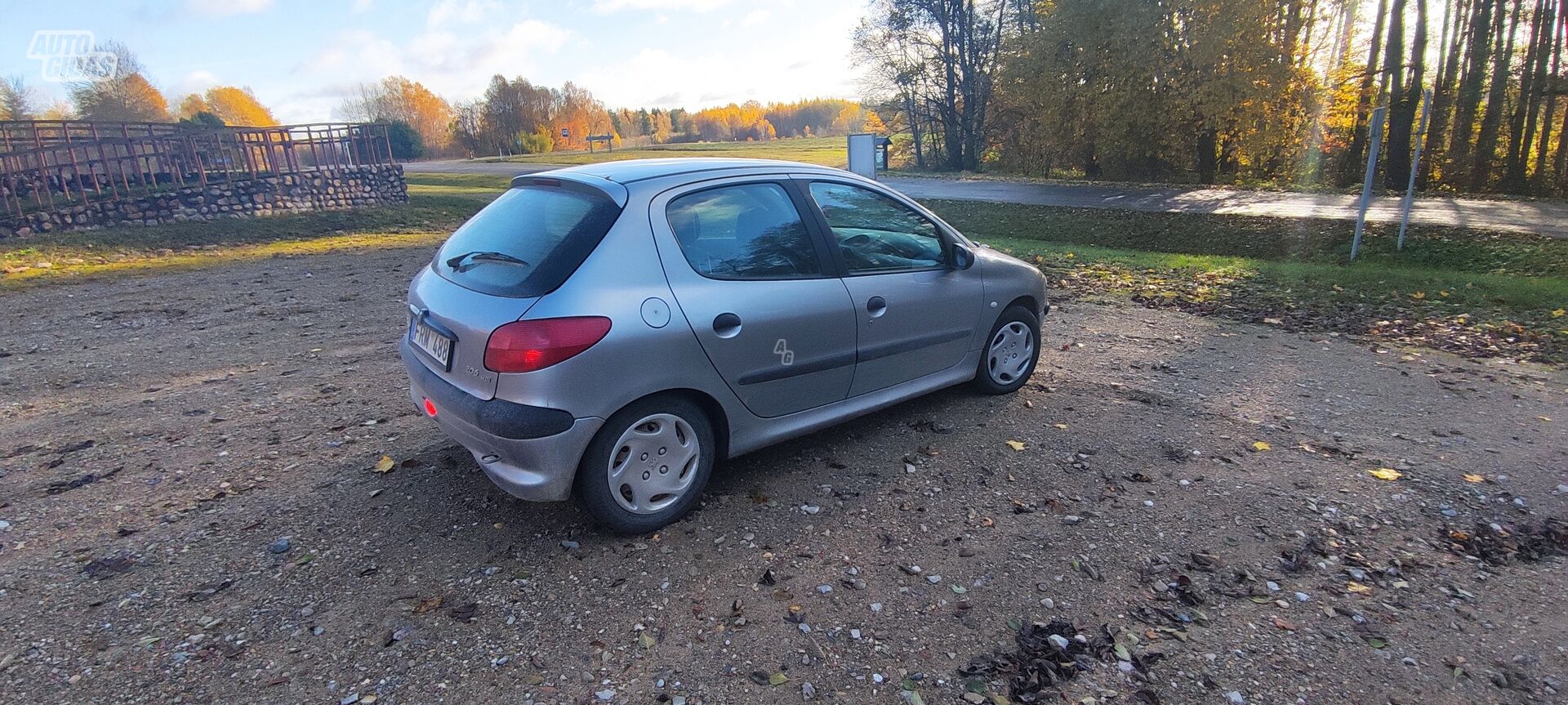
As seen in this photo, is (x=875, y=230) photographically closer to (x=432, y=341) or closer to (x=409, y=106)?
(x=432, y=341)

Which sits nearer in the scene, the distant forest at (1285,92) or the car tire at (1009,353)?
the car tire at (1009,353)

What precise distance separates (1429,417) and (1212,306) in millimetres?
3487

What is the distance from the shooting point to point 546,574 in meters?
3.21

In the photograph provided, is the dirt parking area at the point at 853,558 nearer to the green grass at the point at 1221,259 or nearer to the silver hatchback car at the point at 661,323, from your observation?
the silver hatchback car at the point at 661,323

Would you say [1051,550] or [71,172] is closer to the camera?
[1051,550]

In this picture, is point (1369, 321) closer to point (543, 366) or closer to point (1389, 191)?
point (543, 366)

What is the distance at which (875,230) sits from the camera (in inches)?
171

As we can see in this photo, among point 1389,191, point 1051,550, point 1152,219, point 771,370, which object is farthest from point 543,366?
point 1389,191

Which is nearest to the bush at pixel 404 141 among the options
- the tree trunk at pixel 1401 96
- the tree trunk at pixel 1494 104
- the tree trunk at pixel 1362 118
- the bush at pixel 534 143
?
the bush at pixel 534 143

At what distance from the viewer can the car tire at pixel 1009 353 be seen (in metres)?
5.04

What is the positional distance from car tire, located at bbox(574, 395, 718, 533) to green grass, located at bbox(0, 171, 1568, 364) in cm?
639

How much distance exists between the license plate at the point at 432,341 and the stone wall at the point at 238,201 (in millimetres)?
16410

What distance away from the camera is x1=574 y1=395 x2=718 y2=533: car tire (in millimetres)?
3258

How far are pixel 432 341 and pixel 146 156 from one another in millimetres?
19358
